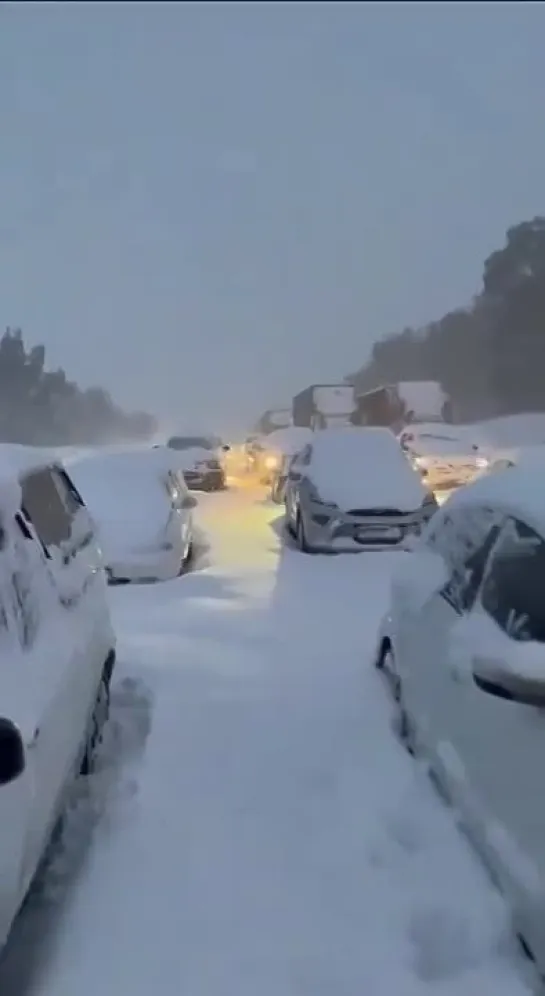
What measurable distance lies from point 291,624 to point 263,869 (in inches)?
187

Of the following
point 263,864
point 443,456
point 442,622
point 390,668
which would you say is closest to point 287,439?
point 443,456

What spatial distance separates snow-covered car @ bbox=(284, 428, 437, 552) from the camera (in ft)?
→ 41.5

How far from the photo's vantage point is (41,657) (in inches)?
137

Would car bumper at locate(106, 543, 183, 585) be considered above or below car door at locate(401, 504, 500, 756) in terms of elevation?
below

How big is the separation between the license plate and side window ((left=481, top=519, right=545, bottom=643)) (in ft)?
28.4

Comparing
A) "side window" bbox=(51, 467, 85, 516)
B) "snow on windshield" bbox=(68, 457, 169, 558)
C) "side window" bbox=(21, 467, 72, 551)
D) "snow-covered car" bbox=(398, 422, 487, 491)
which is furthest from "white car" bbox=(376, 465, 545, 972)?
"snow-covered car" bbox=(398, 422, 487, 491)

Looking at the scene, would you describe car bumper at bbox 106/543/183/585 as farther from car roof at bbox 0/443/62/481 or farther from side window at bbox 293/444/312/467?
car roof at bbox 0/443/62/481

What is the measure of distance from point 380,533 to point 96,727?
793cm

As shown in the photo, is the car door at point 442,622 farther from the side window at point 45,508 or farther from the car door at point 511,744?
the side window at point 45,508

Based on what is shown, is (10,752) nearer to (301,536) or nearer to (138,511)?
(138,511)

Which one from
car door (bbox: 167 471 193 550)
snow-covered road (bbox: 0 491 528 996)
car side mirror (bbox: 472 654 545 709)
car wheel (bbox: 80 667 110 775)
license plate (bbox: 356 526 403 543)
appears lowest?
license plate (bbox: 356 526 403 543)

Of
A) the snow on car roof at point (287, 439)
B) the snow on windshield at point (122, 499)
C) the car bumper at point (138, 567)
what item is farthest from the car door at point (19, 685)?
the snow on car roof at point (287, 439)

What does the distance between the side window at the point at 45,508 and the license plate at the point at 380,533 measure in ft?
24.7

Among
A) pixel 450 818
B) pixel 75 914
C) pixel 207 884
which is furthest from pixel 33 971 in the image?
pixel 450 818
